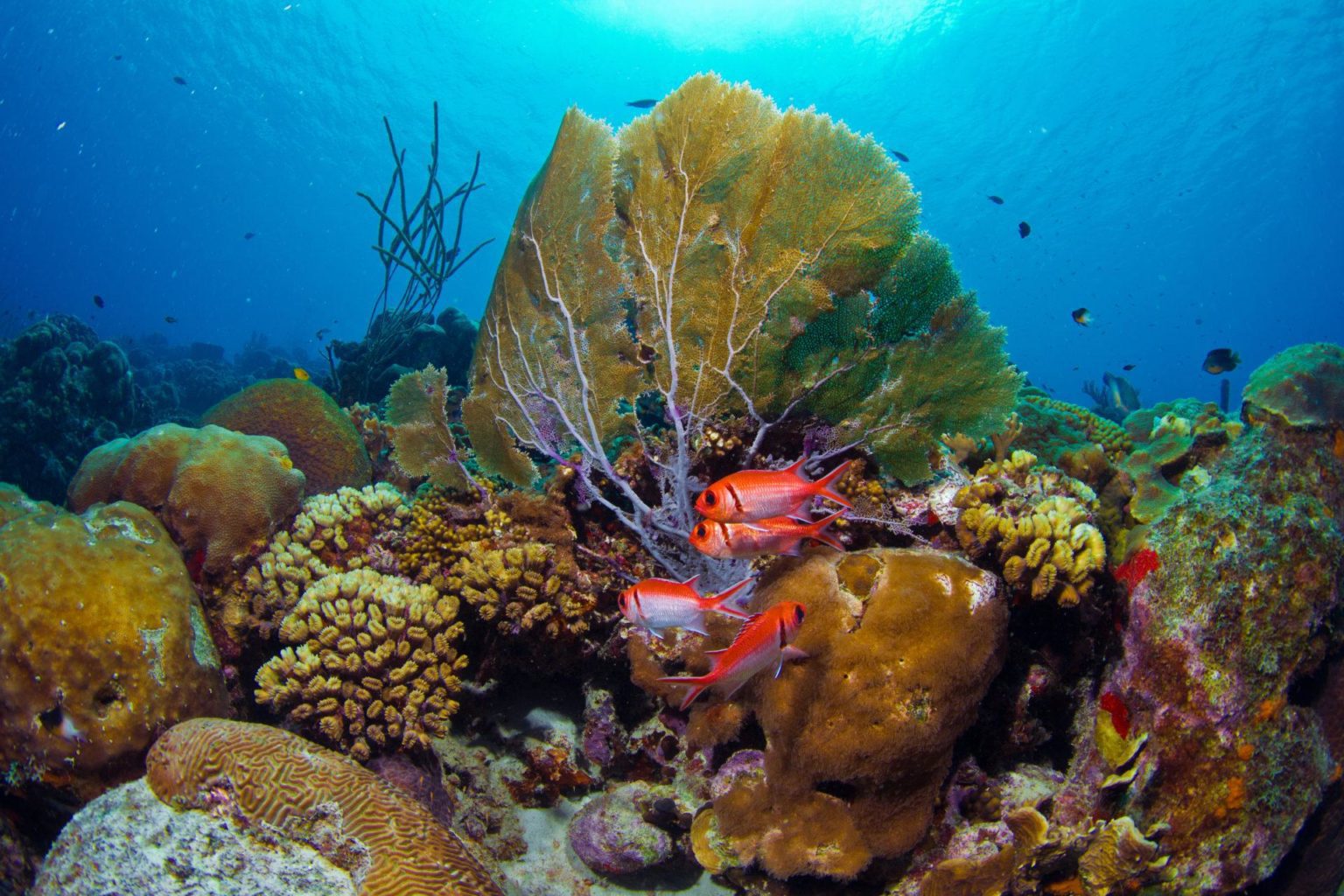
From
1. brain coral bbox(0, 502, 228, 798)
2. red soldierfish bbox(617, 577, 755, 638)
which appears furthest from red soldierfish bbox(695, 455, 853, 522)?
brain coral bbox(0, 502, 228, 798)

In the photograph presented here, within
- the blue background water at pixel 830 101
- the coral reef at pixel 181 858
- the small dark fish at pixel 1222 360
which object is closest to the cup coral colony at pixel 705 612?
the coral reef at pixel 181 858

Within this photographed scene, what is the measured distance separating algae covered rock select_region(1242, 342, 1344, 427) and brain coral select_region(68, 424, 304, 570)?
316 inches

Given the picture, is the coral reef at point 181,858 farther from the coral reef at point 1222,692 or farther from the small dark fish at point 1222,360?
the small dark fish at point 1222,360

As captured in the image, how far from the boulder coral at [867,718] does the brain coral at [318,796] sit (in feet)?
4.21

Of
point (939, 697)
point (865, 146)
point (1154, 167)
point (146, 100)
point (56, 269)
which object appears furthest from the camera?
point (56, 269)

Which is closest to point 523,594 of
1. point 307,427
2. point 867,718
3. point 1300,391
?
point 867,718

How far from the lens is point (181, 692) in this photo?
11.2 ft

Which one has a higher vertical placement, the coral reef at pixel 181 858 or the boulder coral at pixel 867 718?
the boulder coral at pixel 867 718

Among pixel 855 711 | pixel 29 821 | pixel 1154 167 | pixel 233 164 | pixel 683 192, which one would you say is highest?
pixel 233 164

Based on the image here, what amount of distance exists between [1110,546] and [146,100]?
328ft

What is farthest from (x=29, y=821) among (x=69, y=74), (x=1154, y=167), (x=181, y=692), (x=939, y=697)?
(x=69, y=74)

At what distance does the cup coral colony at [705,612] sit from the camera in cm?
266

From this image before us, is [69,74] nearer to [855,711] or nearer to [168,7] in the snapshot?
[168,7]

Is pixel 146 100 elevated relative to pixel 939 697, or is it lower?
elevated
